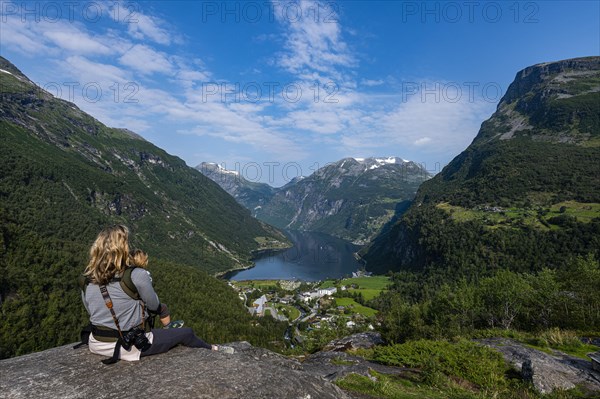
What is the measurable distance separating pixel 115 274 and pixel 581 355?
20961 mm

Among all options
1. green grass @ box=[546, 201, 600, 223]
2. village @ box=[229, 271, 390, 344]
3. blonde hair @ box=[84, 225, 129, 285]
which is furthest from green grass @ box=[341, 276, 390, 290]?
blonde hair @ box=[84, 225, 129, 285]

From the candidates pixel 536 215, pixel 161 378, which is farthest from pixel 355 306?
pixel 161 378

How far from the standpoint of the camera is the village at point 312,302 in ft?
380

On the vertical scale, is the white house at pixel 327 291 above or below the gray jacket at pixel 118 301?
below

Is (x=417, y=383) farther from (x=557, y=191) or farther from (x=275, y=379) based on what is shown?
(x=557, y=191)

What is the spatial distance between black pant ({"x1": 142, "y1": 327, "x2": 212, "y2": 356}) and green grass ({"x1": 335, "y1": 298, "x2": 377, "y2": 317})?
124 metres

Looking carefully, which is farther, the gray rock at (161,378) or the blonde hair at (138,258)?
the blonde hair at (138,258)

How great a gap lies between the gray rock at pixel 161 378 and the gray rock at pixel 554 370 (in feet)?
31.5

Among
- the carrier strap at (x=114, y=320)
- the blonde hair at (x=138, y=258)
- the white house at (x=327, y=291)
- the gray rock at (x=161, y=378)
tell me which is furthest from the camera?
the white house at (x=327, y=291)

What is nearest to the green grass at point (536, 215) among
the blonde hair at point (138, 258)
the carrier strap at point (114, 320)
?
the blonde hair at point (138, 258)

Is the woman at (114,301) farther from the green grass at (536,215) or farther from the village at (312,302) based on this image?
the green grass at (536,215)

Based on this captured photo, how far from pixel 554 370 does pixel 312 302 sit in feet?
467

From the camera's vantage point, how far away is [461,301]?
37312 mm

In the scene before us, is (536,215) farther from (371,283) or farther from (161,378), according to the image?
(161,378)
